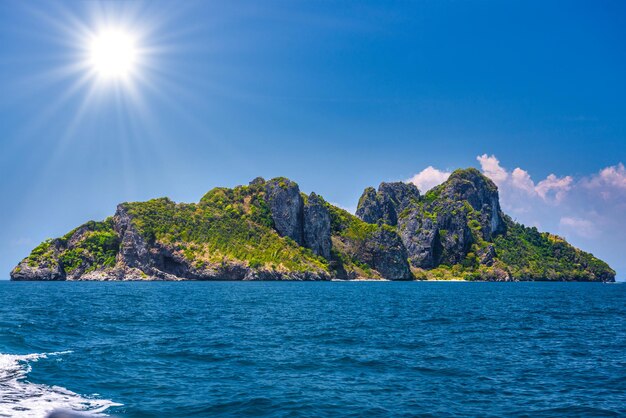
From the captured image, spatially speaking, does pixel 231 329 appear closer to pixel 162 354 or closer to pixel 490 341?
pixel 162 354

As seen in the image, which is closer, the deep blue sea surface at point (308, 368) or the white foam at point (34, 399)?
the white foam at point (34, 399)

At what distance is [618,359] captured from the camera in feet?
108

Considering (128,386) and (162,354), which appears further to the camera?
(162,354)

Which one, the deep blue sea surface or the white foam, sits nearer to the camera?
the white foam

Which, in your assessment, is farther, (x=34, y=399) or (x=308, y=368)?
(x=308, y=368)

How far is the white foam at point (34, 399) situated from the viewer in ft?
66.8

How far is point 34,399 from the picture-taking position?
2220cm

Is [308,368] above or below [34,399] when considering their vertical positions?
above

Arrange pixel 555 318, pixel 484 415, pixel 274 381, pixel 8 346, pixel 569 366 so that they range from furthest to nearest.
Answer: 1. pixel 555 318
2. pixel 8 346
3. pixel 569 366
4. pixel 274 381
5. pixel 484 415

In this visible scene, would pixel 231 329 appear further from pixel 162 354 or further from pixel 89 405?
pixel 89 405

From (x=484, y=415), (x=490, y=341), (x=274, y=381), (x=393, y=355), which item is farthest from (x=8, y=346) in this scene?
(x=490, y=341)

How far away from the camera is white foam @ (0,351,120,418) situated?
2038 centimetres

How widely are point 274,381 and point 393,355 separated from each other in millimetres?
10767

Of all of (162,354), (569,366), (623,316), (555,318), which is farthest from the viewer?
(623,316)
